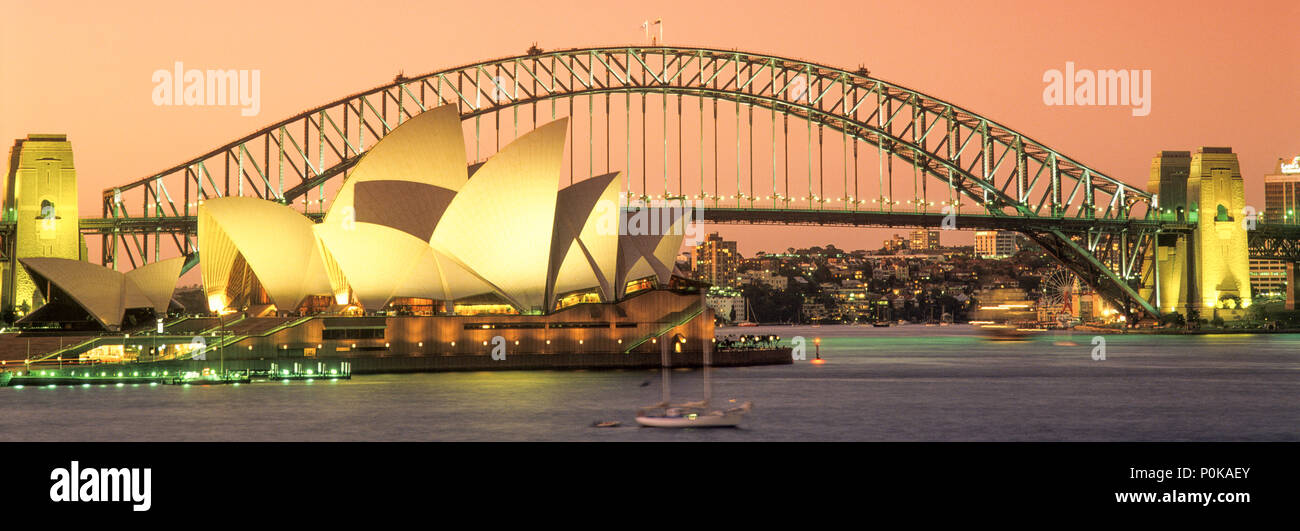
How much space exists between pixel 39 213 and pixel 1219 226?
65.4m

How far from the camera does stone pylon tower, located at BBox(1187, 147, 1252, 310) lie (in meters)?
82.9

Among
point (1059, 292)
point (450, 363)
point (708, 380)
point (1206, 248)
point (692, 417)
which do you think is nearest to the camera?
point (692, 417)

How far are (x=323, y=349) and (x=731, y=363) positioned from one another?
16.6 meters

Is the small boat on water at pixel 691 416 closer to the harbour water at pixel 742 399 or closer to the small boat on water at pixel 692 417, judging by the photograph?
the small boat on water at pixel 692 417

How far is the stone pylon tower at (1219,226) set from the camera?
82.9 meters

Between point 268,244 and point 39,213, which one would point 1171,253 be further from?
point 39,213

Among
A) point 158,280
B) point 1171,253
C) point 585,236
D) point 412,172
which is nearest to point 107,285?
point 158,280

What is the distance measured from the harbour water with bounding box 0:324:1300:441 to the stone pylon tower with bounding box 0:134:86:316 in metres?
23.0

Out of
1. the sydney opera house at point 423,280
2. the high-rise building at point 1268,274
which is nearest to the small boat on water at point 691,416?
the sydney opera house at point 423,280

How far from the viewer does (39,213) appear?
64438 mm

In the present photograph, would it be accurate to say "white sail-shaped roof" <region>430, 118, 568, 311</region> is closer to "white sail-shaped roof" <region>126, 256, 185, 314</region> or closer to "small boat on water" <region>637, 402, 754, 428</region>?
"small boat on water" <region>637, 402, 754, 428</region>

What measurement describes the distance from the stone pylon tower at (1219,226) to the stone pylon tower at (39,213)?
207 feet

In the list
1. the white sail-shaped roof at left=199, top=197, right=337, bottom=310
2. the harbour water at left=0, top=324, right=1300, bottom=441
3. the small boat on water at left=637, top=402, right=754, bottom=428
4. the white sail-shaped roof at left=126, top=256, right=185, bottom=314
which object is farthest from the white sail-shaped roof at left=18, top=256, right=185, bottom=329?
the small boat on water at left=637, top=402, right=754, bottom=428

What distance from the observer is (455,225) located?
49031 mm
